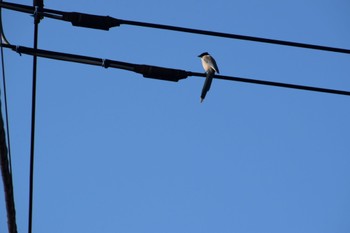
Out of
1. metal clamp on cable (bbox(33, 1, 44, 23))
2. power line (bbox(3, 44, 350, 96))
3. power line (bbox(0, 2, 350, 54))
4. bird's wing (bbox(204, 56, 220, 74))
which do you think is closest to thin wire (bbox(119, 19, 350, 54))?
power line (bbox(0, 2, 350, 54))

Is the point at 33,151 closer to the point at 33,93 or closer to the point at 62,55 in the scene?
the point at 33,93

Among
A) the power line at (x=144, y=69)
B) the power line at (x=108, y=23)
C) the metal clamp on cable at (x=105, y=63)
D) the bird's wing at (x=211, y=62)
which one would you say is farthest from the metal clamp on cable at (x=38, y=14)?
the bird's wing at (x=211, y=62)

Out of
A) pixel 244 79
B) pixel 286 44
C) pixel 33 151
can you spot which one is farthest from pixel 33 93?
pixel 286 44

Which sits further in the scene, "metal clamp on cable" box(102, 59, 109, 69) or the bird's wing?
the bird's wing

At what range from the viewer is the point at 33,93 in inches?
233

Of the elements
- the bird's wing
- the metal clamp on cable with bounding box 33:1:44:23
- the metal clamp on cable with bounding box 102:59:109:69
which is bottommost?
the metal clamp on cable with bounding box 102:59:109:69

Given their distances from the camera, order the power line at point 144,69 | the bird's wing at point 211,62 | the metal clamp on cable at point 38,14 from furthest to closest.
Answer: the bird's wing at point 211,62 < the metal clamp on cable at point 38,14 < the power line at point 144,69

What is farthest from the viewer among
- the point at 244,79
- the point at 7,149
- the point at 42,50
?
the point at 244,79

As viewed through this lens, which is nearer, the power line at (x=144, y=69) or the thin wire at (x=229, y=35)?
the power line at (x=144, y=69)

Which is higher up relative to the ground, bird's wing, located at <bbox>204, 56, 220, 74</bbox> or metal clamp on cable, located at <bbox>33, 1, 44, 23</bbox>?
bird's wing, located at <bbox>204, 56, 220, 74</bbox>

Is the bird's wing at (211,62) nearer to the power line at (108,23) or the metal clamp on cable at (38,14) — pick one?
the power line at (108,23)

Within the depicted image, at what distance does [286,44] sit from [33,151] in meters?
3.06

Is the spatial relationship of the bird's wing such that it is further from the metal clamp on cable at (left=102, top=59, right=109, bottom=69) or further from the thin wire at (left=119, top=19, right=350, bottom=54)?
the metal clamp on cable at (left=102, top=59, right=109, bottom=69)

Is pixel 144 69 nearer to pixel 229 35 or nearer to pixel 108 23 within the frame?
pixel 108 23
